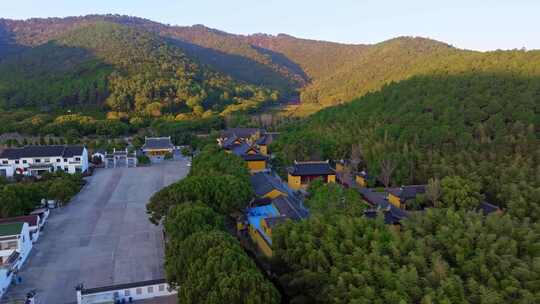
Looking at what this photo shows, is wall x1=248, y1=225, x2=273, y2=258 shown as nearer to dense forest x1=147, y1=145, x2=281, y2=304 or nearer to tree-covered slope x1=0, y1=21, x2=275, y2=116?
dense forest x1=147, y1=145, x2=281, y2=304

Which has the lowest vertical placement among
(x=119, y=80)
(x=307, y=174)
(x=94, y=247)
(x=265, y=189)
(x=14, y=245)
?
(x=94, y=247)

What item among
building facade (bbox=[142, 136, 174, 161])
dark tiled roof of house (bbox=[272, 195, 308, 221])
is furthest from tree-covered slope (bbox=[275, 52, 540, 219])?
building facade (bbox=[142, 136, 174, 161])

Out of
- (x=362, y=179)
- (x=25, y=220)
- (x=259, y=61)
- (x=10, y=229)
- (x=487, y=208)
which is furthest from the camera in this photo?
(x=259, y=61)

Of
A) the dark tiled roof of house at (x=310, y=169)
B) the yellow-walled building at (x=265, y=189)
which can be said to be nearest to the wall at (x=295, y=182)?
the dark tiled roof of house at (x=310, y=169)

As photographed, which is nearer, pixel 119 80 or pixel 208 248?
pixel 208 248

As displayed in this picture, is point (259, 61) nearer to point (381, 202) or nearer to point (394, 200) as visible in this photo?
point (394, 200)

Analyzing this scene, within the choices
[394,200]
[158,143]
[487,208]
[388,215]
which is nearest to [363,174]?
[394,200]

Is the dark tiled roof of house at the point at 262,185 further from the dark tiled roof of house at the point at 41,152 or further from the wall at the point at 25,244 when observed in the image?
the dark tiled roof of house at the point at 41,152

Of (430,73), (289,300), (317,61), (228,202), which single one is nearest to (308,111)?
(430,73)
